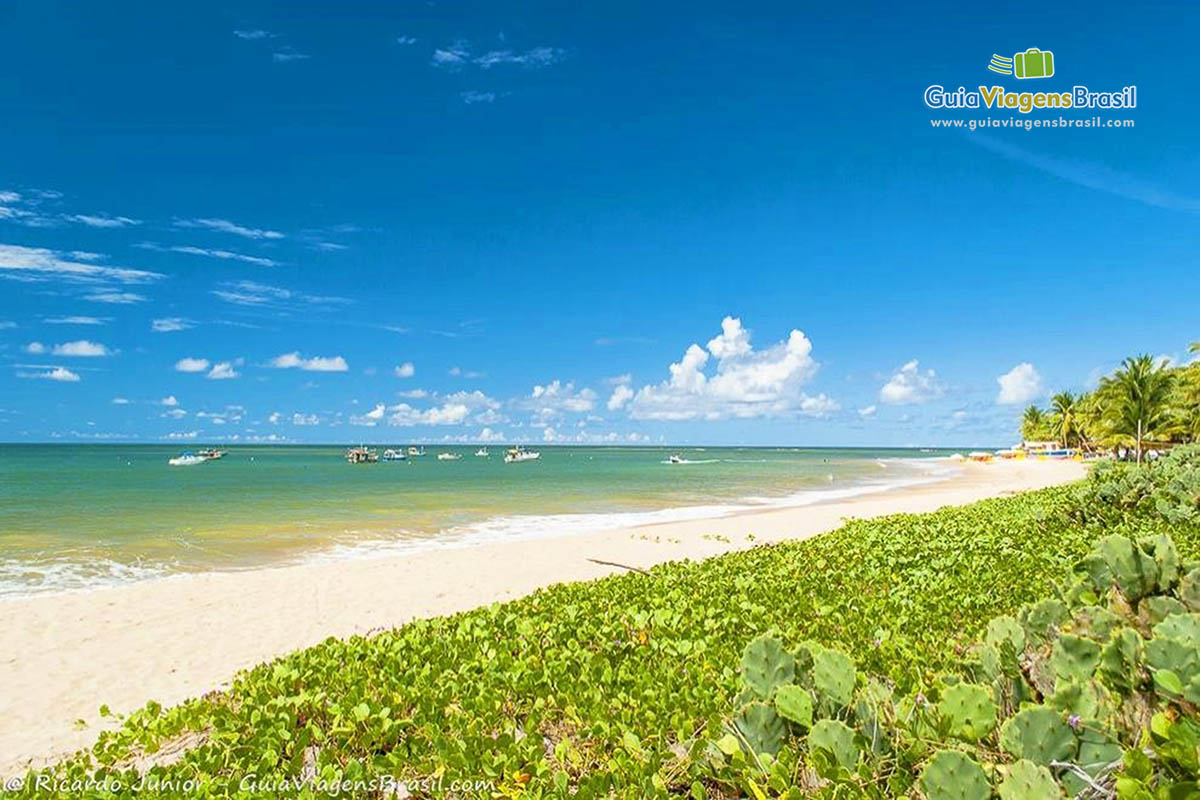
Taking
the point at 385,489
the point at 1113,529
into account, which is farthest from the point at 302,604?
the point at 385,489

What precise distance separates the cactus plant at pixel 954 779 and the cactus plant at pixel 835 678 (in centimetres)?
78

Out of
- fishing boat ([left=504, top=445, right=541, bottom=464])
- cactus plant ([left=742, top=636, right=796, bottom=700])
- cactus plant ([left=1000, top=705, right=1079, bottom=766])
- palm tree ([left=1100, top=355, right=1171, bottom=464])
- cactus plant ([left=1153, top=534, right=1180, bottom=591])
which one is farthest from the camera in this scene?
fishing boat ([left=504, top=445, right=541, bottom=464])

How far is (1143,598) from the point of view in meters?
4.00

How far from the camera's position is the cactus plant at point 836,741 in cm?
266

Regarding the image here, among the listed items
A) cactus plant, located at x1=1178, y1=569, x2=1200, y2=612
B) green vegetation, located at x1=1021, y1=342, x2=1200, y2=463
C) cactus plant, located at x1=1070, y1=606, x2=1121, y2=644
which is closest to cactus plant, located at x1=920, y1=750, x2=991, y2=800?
cactus plant, located at x1=1070, y1=606, x2=1121, y2=644

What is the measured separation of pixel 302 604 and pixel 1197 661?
41.6ft

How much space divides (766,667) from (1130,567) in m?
2.67

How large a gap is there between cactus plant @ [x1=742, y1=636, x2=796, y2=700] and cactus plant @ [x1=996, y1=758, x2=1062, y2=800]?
119cm

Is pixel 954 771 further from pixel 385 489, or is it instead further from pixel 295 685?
pixel 385 489

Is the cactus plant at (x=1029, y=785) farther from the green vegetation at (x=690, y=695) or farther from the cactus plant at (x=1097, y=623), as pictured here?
the cactus plant at (x=1097, y=623)

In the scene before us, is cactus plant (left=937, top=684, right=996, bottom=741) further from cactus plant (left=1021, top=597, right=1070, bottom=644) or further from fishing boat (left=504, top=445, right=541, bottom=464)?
fishing boat (left=504, top=445, right=541, bottom=464)

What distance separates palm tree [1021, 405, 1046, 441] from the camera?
4275 inches

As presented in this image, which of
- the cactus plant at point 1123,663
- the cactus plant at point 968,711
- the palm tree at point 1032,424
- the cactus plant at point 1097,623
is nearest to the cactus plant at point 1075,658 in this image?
the cactus plant at point 1123,663

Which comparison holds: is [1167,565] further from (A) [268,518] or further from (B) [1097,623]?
(A) [268,518]
